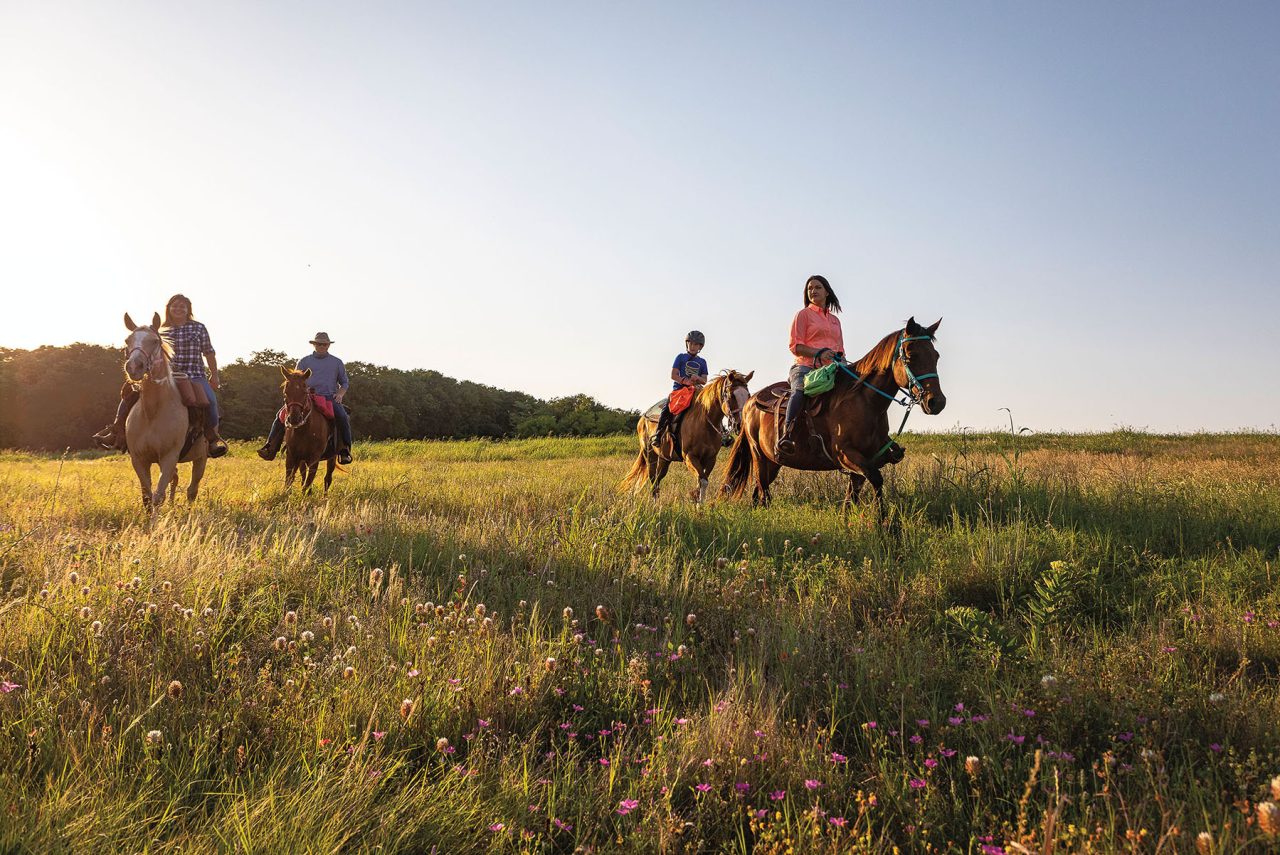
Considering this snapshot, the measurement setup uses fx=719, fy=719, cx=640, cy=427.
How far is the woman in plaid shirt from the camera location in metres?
9.93

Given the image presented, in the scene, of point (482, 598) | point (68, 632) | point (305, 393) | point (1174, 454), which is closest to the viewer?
point (68, 632)

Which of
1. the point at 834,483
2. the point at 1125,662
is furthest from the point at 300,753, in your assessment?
the point at 834,483

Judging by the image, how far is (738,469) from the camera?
10914 mm

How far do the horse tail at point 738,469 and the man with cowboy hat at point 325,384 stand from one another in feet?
21.5

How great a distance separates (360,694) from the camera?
3.23 m

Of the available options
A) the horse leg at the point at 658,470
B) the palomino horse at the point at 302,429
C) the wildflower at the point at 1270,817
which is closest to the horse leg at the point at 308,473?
the palomino horse at the point at 302,429

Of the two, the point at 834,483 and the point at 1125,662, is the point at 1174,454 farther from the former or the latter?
the point at 1125,662

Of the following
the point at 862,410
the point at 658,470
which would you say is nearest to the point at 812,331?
the point at 862,410

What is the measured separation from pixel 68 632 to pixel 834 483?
8.99 m

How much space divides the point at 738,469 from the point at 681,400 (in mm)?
1410

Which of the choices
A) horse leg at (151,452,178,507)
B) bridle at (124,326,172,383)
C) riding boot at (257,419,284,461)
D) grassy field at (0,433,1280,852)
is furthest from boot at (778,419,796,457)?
riding boot at (257,419,284,461)

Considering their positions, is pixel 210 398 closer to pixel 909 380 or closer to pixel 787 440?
pixel 787 440

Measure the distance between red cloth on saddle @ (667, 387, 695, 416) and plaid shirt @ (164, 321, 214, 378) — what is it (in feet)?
22.3

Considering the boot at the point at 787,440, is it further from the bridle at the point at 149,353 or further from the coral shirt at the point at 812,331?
the bridle at the point at 149,353
